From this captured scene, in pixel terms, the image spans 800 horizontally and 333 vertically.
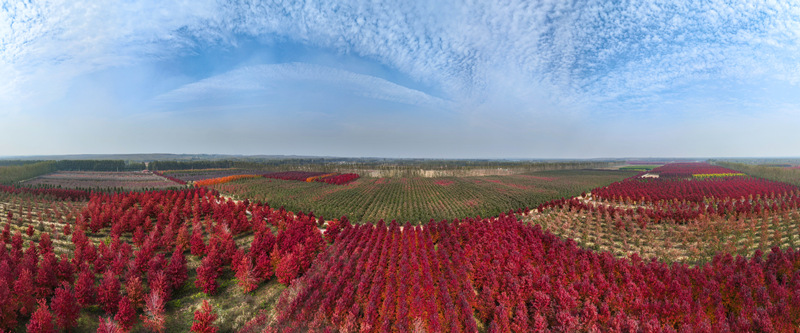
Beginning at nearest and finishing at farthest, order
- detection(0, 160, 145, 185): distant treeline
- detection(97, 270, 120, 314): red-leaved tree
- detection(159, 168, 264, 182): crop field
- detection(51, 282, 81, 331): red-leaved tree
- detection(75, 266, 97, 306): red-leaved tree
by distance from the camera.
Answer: detection(51, 282, 81, 331): red-leaved tree
detection(97, 270, 120, 314): red-leaved tree
detection(75, 266, 97, 306): red-leaved tree
detection(0, 160, 145, 185): distant treeline
detection(159, 168, 264, 182): crop field

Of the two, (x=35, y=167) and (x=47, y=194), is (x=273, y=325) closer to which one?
(x=47, y=194)

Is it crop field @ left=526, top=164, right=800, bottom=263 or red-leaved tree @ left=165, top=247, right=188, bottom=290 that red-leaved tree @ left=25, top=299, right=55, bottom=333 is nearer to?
red-leaved tree @ left=165, top=247, right=188, bottom=290

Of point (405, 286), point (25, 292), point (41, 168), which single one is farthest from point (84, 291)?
point (41, 168)

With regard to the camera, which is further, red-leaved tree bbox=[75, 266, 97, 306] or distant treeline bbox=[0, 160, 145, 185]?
distant treeline bbox=[0, 160, 145, 185]

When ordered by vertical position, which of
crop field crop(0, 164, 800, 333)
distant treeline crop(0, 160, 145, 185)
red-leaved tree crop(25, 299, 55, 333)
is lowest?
crop field crop(0, 164, 800, 333)

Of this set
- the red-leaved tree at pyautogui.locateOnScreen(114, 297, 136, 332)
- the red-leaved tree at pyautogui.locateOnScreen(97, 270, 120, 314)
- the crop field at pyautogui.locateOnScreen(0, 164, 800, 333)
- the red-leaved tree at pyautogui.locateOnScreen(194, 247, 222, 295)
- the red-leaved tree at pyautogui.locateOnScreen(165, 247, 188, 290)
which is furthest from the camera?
the red-leaved tree at pyautogui.locateOnScreen(194, 247, 222, 295)

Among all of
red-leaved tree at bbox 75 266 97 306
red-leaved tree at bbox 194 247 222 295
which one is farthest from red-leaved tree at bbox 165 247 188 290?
red-leaved tree at bbox 75 266 97 306

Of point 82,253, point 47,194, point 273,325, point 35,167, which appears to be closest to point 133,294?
point 273,325

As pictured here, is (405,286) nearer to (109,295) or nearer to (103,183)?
(109,295)

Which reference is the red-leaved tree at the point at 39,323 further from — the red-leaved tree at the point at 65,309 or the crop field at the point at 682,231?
the crop field at the point at 682,231

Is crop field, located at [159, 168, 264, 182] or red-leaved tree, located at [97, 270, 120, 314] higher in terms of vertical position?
red-leaved tree, located at [97, 270, 120, 314]

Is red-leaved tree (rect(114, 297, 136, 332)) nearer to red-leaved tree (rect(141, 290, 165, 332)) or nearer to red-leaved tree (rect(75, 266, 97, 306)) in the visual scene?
red-leaved tree (rect(141, 290, 165, 332))

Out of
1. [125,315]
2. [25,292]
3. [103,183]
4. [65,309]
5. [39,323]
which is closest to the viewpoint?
[39,323]
